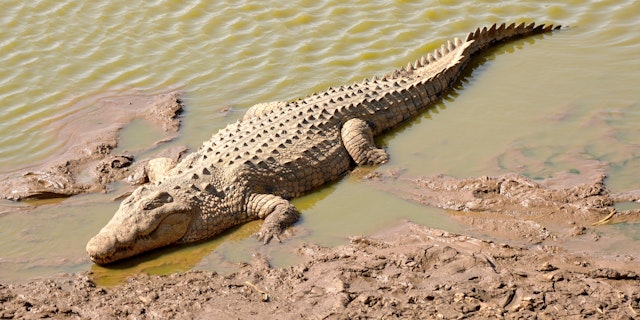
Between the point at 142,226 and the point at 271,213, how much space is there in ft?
4.03

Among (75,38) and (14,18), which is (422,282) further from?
(14,18)

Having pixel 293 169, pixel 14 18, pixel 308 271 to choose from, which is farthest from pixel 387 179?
pixel 14 18


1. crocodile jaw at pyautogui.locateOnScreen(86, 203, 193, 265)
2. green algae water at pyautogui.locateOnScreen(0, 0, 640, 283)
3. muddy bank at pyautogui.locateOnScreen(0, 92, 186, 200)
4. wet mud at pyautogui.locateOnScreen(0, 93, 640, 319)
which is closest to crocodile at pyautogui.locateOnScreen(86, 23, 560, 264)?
crocodile jaw at pyautogui.locateOnScreen(86, 203, 193, 265)

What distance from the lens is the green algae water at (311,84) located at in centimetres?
700

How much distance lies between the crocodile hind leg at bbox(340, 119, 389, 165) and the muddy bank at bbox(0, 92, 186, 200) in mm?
1964

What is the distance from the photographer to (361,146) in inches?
312

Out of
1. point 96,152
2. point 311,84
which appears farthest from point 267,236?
point 311,84

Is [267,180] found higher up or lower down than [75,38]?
lower down

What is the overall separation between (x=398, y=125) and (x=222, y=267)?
3243mm

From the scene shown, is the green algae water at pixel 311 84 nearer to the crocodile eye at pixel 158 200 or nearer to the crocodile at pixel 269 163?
the crocodile at pixel 269 163

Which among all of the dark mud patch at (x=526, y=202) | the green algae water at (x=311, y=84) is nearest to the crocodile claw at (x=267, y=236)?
the green algae water at (x=311, y=84)

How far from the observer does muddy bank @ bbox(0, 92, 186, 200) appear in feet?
26.1

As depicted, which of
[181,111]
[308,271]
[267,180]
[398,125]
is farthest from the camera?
[181,111]

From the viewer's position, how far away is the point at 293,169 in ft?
24.9
